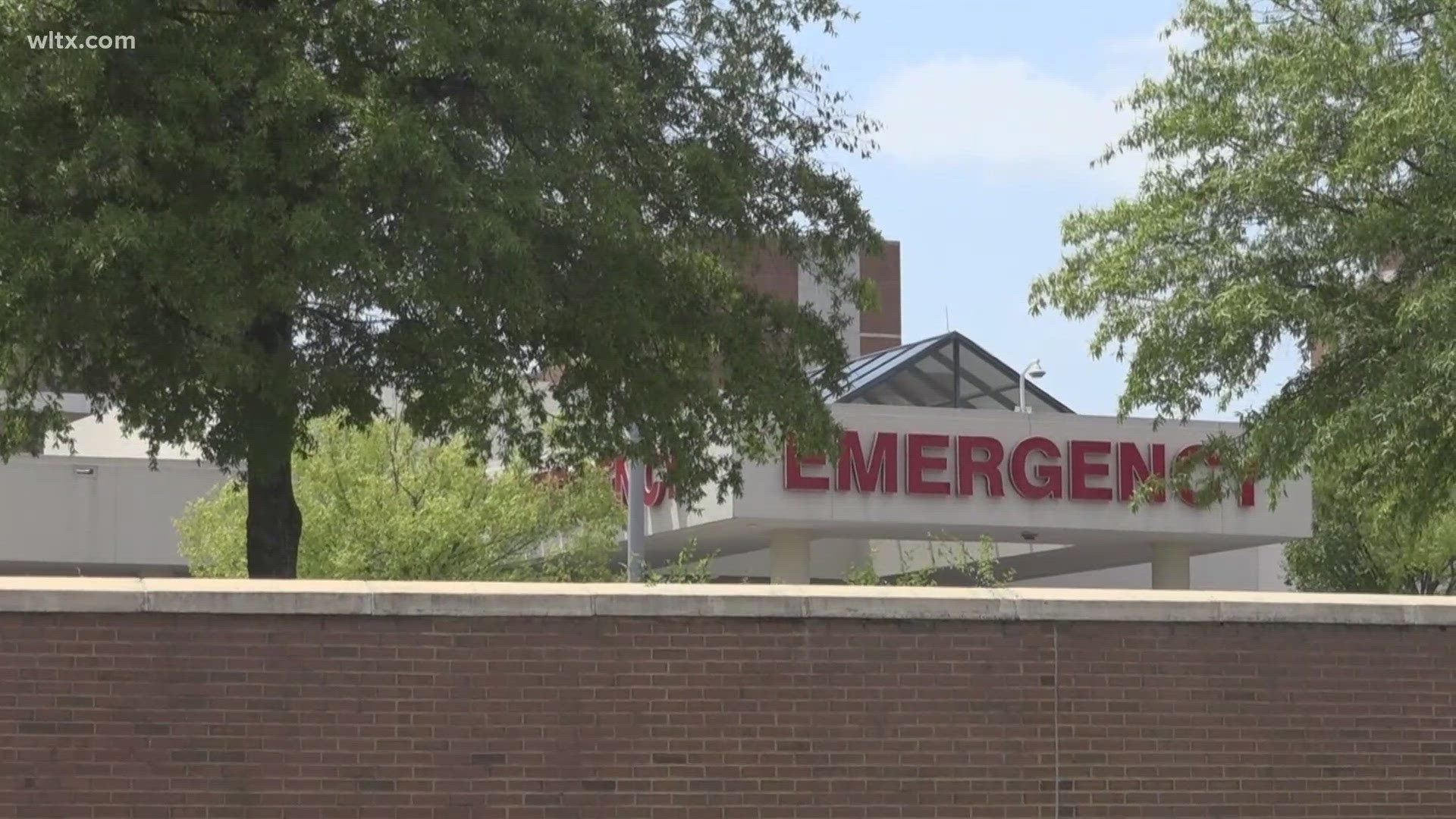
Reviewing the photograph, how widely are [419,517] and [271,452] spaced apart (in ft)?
38.1

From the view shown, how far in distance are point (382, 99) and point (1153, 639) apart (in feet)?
24.9

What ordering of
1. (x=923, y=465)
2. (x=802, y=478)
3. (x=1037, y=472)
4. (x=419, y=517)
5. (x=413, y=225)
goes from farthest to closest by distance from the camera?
(x=1037, y=472)
(x=923, y=465)
(x=802, y=478)
(x=419, y=517)
(x=413, y=225)

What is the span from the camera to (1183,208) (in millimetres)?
22859

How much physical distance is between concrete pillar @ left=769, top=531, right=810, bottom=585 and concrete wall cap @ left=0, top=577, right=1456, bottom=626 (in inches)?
942

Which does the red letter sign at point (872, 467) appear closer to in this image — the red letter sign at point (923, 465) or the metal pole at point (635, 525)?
the red letter sign at point (923, 465)

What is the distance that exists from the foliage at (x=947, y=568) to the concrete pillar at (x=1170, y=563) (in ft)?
9.36

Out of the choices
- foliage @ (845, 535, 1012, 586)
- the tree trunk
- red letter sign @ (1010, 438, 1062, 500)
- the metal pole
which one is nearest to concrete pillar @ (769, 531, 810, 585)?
foliage @ (845, 535, 1012, 586)

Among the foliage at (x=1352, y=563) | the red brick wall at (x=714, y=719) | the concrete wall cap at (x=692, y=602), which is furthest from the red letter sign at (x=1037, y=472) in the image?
the red brick wall at (x=714, y=719)

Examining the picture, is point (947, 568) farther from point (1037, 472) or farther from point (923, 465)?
point (923, 465)

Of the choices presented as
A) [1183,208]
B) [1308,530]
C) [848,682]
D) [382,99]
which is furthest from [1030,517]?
[848,682]

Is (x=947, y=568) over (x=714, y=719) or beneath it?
over

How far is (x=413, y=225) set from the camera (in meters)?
18.2

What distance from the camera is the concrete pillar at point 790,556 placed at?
38938 mm

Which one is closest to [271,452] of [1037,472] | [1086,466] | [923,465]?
[923,465]
